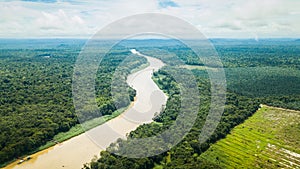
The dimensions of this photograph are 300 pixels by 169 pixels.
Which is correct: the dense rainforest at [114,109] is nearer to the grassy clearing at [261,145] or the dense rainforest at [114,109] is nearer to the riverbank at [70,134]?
the riverbank at [70,134]

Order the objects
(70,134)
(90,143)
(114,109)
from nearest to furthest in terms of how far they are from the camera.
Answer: (90,143) < (70,134) < (114,109)

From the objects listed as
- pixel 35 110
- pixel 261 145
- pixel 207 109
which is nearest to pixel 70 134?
pixel 35 110

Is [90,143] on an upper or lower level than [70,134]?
lower

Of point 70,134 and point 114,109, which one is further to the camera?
point 114,109

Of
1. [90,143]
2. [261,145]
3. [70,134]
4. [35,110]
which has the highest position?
[35,110]

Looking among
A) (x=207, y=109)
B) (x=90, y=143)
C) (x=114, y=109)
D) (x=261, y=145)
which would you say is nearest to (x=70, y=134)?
(x=90, y=143)

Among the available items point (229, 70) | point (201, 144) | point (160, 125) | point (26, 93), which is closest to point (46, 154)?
point (160, 125)

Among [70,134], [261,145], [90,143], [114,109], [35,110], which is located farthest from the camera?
[114,109]

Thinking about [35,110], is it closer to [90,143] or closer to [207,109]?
[90,143]

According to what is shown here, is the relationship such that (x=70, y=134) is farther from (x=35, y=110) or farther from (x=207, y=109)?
(x=207, y=109)

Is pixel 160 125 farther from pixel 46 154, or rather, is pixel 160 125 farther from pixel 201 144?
pixel 46 154
